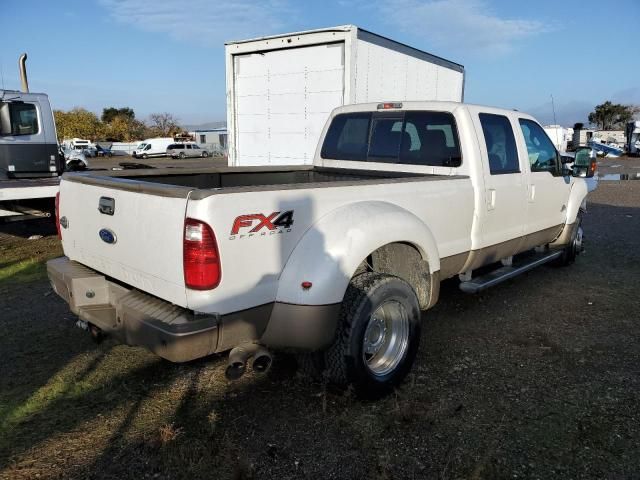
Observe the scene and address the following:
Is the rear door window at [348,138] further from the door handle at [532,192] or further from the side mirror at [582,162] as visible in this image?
the side mirror at [582,162]

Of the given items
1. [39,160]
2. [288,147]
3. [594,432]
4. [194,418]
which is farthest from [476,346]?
[39,160]

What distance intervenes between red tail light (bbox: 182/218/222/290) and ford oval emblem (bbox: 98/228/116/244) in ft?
2.32

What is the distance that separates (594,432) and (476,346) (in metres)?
1.30

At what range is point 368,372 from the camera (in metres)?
3.19

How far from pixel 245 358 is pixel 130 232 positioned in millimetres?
956

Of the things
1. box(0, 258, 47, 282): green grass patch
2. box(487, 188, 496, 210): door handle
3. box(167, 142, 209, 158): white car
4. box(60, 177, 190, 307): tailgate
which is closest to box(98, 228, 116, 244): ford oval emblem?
box(60, 177, 190, 307): tailgate

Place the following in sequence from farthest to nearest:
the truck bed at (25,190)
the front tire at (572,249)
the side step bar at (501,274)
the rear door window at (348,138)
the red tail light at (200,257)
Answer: the truck bed at (25,190) < the front tire at (572,249) < the rear door window at (348,138) < the side step bar at (501,274) < the red tail light at (200,257)

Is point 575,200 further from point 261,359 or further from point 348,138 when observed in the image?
point 261,359

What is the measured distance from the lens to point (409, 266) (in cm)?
376

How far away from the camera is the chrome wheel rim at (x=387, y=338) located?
11.0 ft

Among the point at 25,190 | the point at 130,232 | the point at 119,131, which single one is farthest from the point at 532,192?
the point at 119,131

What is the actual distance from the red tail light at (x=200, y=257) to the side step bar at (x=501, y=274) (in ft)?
8.11

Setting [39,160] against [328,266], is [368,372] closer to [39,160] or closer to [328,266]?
[328,266]

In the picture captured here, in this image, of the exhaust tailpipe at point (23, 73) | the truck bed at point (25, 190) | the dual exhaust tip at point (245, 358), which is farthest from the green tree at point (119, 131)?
the dual exhaust tip at point (245, 358)
